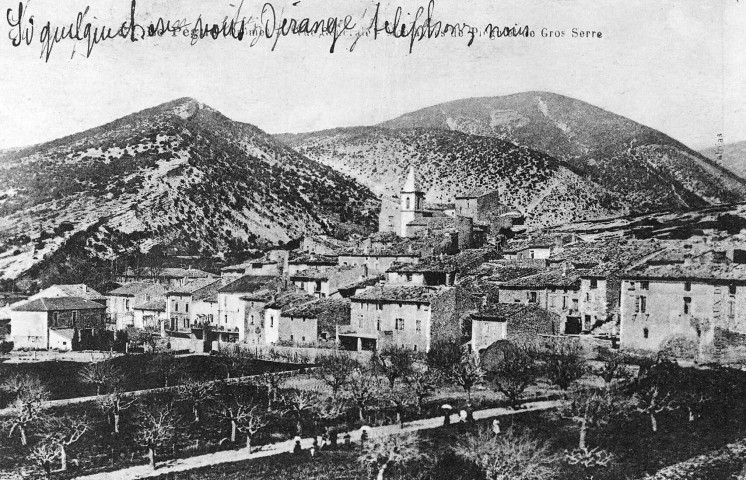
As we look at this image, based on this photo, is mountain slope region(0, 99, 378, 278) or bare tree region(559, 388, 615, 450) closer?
bare tree region(559, 388, 615, 450)

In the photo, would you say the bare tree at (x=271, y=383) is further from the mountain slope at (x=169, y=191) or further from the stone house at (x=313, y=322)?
the mountain slope at (x=169, y=191)

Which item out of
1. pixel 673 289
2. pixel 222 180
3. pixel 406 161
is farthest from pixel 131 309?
pixel 406 161

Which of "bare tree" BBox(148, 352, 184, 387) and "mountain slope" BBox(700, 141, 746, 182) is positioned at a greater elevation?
"mountain slope" BBox(700, 141, 746, 182)

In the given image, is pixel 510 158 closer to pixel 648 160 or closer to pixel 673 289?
pixel 648 160

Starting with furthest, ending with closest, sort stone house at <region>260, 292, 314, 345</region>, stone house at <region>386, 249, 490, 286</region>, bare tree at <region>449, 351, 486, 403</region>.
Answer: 1. stone house at <region>260, 292, 314, 345</region>
2. stone house at <region>386, 249, 490, 286</region>
3. bare tree at <region>449, 351, 486, 403</region>

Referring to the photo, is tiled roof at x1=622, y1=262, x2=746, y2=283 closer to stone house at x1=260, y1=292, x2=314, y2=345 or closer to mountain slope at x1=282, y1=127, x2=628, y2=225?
stone house at x1=260, y1=292, x2=314, y2=345

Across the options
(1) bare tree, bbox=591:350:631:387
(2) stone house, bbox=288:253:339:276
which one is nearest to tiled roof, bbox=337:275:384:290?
(2) stone house, bbox=288:253:339:276

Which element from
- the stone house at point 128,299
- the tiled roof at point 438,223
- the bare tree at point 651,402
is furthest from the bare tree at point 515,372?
the stone house at point 128,299
